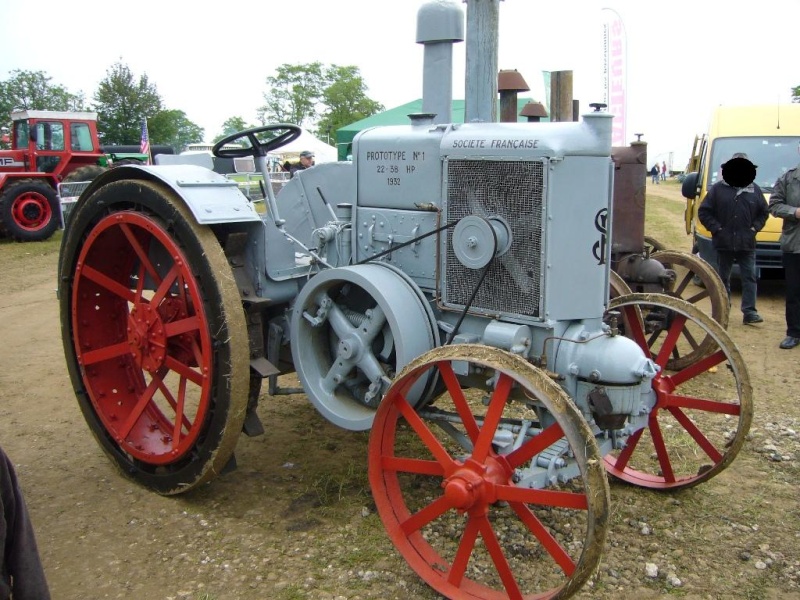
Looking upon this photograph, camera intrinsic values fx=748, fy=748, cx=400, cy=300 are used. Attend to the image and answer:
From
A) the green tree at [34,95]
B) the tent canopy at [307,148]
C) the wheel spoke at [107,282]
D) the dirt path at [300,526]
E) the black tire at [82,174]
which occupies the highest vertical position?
the green tree at [34,95]

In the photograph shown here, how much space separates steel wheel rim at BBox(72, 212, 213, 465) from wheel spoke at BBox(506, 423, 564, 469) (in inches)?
50.3

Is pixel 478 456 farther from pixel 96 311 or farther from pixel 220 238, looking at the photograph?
pixel 96 311

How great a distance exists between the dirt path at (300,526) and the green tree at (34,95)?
4334 cm

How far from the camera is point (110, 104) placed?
1400 inches

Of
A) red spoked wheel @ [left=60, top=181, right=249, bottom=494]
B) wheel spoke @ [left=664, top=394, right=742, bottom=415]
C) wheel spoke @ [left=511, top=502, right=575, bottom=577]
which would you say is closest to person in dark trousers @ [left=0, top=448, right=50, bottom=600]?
red spoked wheel @ [left=60, top=181, right=249, bottom=494]

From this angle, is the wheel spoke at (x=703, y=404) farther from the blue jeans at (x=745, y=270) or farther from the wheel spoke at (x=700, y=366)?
the blue jeans at (x=745, y=270)

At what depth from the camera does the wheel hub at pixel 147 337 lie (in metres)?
3.25

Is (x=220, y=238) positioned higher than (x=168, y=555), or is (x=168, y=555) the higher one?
(x=220, y=238)

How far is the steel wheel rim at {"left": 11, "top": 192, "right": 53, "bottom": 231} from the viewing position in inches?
512

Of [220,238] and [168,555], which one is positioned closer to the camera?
[168,555]

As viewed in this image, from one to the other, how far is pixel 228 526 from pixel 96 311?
1.34 m

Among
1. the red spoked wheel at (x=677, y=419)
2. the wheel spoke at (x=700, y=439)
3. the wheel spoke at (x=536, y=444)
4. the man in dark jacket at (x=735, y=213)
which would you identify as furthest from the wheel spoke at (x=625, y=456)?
the man in dark jacket at (x=735, y=213)

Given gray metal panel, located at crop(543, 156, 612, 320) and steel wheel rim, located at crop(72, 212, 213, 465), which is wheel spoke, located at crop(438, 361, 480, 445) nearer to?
gray metal panel, located at crop(543, 156, 612, 320)

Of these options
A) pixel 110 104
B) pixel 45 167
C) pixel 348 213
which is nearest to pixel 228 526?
pixel 348 213
